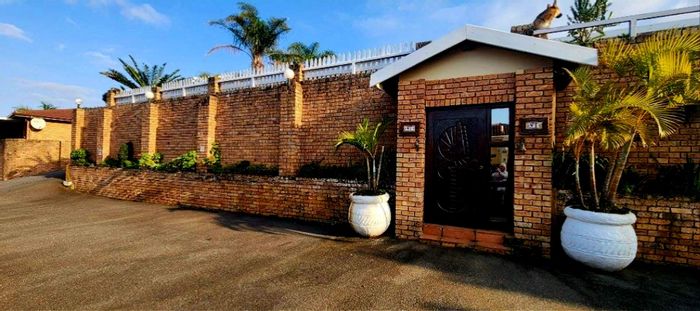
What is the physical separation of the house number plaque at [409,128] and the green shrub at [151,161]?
7553mm

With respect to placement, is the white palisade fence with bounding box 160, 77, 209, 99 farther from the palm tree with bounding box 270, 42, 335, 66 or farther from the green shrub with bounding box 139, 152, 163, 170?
the palm tree with bounding box 270, 42, 335, 66

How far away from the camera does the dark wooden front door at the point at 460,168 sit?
408 cm

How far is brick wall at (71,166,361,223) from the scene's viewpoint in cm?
557

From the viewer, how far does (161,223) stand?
5.57 metres

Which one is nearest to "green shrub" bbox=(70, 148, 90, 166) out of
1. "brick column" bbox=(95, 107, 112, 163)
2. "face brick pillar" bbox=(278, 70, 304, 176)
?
"brick column" bbox=(95, 107, 112, 163)

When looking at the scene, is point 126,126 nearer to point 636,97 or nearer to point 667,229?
point 636,97

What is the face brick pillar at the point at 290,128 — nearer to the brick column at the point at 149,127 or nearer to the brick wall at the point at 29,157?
the brick column at the point at 149,127

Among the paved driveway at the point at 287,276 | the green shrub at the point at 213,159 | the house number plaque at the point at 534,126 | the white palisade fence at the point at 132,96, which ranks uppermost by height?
the white palisade fence at the point at 132,96

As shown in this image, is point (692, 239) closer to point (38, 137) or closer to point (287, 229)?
point (287, 229)

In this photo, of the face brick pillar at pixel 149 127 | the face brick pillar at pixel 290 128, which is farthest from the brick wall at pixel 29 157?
the face brick pillar at pixel 290 128

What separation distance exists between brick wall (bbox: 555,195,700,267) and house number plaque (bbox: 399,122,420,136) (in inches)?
108

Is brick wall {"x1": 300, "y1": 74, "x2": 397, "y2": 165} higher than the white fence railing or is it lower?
lower

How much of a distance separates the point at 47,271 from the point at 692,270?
748 cm

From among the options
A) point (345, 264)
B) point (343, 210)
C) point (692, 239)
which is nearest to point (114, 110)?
point (343, 210)
